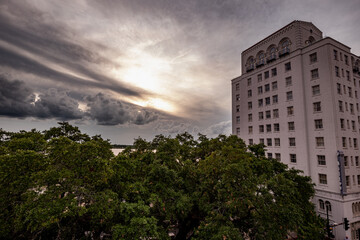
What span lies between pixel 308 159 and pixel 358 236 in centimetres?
1462

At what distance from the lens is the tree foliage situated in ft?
34.3

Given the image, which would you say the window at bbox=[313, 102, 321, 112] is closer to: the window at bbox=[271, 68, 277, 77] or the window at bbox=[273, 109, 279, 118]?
the window at bbox=[273, 109, 279, 118]

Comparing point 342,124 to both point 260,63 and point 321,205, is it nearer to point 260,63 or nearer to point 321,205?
point 321,205

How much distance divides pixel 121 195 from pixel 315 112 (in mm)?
39049

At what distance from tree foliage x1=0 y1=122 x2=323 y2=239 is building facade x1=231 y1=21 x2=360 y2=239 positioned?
68.4 ft

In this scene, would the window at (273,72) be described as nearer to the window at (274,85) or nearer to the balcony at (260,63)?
the window at (274,85)

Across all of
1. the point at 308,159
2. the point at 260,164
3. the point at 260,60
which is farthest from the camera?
the point at 260,60

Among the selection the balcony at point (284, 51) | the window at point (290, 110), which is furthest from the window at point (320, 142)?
the balcony at point (284, 51)

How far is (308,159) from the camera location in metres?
35.4

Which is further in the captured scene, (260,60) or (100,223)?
(260,60)

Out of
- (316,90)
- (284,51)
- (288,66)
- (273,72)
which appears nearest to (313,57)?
(288,66)

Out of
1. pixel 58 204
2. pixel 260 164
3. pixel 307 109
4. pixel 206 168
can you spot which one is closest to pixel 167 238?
pixel 206 168

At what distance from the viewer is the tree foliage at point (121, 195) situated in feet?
34.3

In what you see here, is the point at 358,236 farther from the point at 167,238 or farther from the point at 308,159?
the point at 167,238
